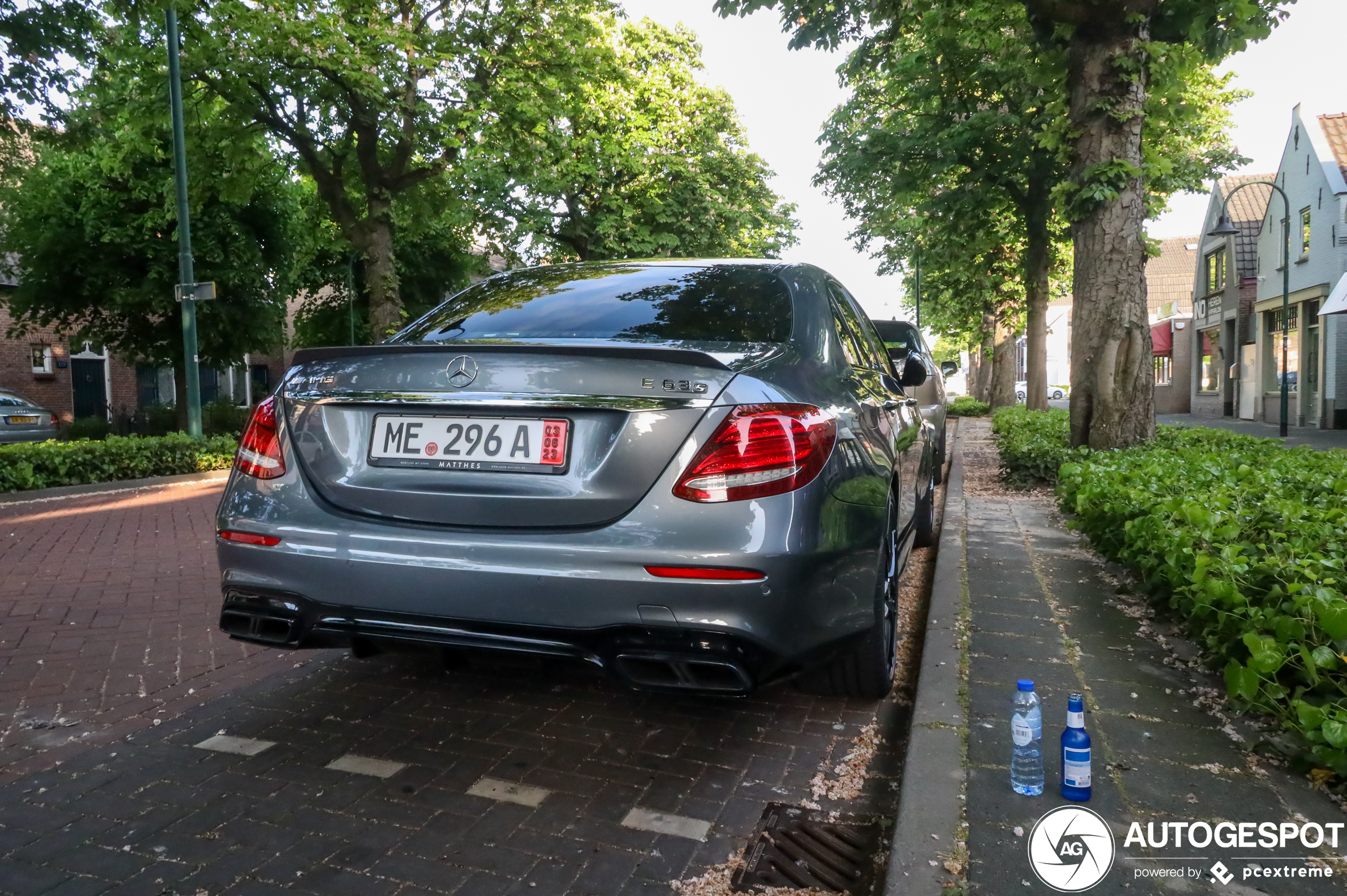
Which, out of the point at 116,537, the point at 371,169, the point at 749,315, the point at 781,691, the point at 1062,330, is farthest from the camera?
the point at 1062,330

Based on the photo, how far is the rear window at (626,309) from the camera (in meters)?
3.38

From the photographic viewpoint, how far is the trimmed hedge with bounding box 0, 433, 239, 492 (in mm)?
11938

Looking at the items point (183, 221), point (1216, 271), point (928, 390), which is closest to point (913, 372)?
point (928, 390)

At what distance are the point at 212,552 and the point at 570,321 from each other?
5.03m

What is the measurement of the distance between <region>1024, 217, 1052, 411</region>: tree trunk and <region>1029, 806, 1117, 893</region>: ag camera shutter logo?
53.7 feet

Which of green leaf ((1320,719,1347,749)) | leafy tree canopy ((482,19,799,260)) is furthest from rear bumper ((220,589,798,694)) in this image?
leafy tree canopy ((482,19,799,260))

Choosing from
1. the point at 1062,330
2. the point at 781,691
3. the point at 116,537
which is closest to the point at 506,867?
the point at 781,691

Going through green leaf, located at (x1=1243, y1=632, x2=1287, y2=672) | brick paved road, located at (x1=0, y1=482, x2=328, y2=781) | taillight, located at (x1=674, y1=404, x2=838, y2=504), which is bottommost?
brick paved road, located at (x1=0, y1=482, x2=328, y2=781)

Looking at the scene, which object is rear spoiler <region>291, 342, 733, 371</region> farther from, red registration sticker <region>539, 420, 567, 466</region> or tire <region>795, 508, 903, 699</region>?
tire <region>795, 508, 903, 699</region>

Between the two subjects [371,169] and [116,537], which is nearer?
[116,537]

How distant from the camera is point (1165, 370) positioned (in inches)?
1689

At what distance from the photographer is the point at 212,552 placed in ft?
24.2

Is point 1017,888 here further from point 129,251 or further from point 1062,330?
point 1062,330

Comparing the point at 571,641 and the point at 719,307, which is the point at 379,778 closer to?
the point at 571,641
